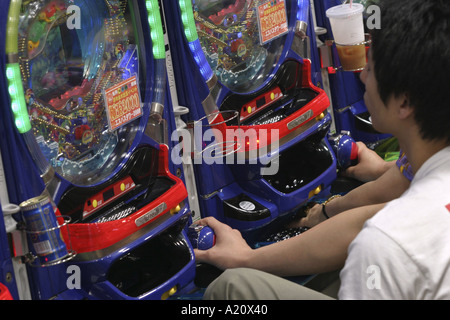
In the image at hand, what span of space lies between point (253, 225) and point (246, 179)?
21cm

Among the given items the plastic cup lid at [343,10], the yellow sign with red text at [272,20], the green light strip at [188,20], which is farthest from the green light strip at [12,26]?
the plastic cup lid at [343,10]

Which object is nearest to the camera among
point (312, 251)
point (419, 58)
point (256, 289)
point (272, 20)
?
point (419, 58)

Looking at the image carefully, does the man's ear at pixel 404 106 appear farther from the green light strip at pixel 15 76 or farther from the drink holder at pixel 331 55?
the drink holder at pixel 331 55

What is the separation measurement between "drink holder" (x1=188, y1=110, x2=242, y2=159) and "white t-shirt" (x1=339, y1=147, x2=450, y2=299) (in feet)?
4.94

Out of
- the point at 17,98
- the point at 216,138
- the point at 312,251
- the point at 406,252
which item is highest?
the point at 17,98

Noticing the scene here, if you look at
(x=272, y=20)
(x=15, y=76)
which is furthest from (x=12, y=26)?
(x=272, y=20)

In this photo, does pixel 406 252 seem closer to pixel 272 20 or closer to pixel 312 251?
pixel 312 251

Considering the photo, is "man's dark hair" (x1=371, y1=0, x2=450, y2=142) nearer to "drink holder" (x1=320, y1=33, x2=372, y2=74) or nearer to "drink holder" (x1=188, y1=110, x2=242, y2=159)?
"drink holder" (x1=188, y1=110, x2=242, y2=159)

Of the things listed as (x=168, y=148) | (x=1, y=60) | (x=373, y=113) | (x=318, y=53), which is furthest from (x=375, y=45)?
(x=318, y=53)

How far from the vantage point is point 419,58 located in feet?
5.39

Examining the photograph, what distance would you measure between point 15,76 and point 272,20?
4.93ft

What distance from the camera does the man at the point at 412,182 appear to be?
1500mm

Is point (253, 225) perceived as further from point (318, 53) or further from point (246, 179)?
point (318, 53)

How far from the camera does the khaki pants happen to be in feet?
5.89
